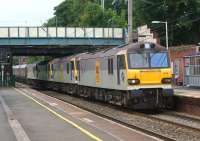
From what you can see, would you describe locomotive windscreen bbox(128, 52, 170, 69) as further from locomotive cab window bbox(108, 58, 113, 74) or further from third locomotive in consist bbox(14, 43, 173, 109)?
locomotive cab window bbox(108, 58, 113, 74)

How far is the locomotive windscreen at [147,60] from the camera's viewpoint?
25578mm

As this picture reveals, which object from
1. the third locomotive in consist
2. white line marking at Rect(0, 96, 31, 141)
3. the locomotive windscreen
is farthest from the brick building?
white line marking at Rect(0, 96, 31, 141)

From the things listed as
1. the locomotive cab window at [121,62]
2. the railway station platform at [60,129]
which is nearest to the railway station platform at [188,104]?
the locomotive cab window at [121,62]

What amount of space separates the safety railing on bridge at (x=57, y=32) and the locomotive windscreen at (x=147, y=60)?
4089cm

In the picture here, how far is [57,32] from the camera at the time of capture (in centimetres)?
6669

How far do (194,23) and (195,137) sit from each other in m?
73.5

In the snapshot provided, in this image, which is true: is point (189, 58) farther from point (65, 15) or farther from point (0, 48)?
point (65, 15)

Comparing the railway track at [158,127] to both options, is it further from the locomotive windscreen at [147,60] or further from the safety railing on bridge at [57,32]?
the safety railing on bridge at [57,32]

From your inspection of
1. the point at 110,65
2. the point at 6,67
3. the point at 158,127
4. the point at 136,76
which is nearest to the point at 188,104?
the point at 136,76

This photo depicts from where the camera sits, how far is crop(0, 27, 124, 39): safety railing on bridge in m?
65.5

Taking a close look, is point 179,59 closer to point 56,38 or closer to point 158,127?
point 56,38

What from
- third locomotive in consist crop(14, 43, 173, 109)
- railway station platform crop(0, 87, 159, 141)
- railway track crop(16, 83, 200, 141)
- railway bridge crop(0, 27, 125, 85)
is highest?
railway bridge crop(0, 27, 125, 85)

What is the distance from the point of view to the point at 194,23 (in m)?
88.1

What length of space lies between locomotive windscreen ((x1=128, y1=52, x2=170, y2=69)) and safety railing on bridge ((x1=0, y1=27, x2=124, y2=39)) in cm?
4089
